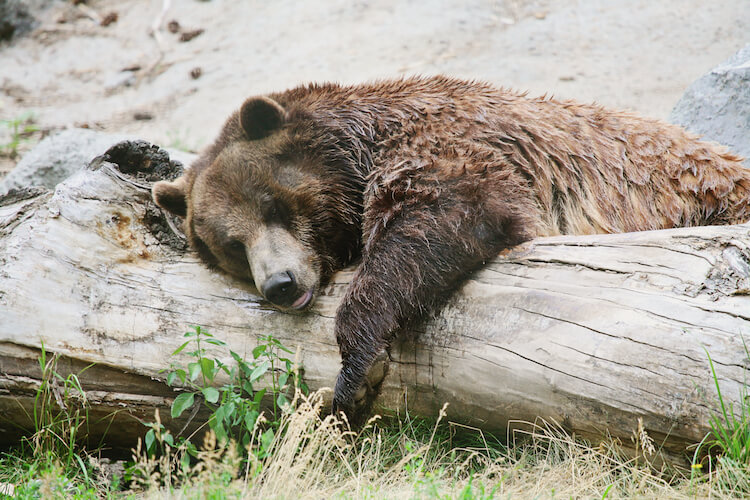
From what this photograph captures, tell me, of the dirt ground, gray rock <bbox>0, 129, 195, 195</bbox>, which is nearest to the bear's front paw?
gray rock <bbox>0, 129, 195, 195</bbox>

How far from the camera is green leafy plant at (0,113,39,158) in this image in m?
9.73

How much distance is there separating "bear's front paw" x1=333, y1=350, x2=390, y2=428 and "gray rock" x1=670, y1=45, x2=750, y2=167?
414cm

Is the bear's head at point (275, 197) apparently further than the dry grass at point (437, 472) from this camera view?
Yes

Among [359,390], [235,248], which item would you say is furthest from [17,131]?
[359,390]

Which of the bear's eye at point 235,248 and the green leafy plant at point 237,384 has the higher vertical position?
the bear's eye at point 235,248

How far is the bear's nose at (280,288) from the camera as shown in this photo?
409cm

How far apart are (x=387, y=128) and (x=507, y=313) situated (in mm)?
1710

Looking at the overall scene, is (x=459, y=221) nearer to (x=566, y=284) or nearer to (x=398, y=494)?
(x=566, y=284)

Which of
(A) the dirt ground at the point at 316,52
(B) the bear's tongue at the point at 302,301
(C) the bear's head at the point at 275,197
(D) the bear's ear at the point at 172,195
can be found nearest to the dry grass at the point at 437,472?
(B) the bear's tongue at the point at 302,301

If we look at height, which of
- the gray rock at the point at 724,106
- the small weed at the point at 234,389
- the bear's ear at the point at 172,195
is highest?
the gray rock at the point at 724,106

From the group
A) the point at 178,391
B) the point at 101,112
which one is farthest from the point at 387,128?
the point at 101,112

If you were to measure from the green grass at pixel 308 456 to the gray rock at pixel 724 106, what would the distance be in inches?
156

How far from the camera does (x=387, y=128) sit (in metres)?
4.70

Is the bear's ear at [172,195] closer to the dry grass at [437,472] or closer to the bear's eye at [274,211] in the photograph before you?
the bear's eye at [274,211]
